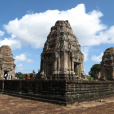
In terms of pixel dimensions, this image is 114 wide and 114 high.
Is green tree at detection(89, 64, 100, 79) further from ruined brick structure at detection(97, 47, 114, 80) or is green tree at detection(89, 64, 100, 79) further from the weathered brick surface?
the weathered brick surface

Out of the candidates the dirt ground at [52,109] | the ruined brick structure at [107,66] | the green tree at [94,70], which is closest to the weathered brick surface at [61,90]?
the dirt ground at [52,109]

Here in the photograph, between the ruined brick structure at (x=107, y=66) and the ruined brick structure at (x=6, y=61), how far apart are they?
74.3 ft

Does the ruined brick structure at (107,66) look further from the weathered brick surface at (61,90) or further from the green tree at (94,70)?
the green tree at (94,70)

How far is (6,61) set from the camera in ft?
87.3

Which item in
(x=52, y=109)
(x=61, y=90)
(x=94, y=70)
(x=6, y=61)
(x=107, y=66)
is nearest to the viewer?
(x=52, y=109)

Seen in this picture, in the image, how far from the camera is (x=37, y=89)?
9.99m

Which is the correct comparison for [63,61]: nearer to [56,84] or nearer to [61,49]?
[61,49]

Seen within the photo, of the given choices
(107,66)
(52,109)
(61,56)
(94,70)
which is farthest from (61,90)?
(94,70)

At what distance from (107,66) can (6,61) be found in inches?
977

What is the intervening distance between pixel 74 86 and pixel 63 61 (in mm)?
7867

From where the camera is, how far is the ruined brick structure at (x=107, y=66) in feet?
105

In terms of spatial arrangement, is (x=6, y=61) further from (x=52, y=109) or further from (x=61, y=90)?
(x=52, y=109)

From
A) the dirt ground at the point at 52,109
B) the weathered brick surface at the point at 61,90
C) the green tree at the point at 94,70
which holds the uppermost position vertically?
the green tree at the point at 94,70

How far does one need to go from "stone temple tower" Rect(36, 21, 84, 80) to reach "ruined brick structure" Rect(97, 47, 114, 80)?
16513 mm
